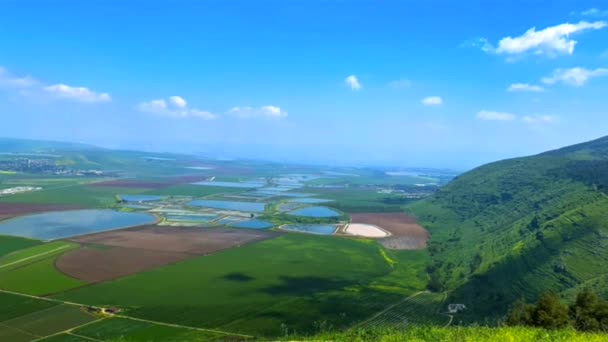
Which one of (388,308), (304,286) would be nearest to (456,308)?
(388,308)

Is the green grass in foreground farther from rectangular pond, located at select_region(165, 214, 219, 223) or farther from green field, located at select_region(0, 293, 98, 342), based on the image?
rectangular pond, located at select_region(165, 214, 219, 223)

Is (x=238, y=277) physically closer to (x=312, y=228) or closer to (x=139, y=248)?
(x=139, y=248)

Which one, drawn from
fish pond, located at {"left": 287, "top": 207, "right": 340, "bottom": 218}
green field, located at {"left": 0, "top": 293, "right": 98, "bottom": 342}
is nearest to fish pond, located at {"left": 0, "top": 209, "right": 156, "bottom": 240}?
green field, located at {"left": 0, "top": 293, "right": 98, "bottom": 342}

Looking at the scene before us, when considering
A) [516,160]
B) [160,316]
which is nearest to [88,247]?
[160,316]

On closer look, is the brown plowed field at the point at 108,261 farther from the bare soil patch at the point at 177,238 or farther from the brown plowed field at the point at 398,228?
the brown plowed field at the point at 398,228

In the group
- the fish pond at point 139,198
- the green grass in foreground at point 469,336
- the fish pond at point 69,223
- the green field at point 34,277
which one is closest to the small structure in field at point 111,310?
the green field at point 34,277
